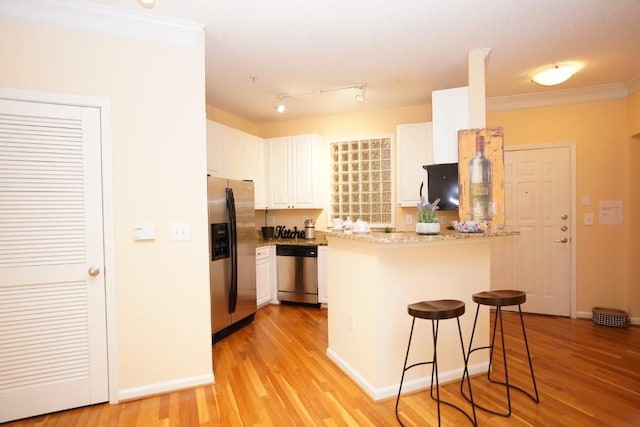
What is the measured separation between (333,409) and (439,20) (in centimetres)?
277

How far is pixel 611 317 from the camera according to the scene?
3551mm

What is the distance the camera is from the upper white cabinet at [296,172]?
4.66 m

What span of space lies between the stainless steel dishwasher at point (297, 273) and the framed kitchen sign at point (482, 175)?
2111mm

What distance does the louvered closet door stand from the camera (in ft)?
6.68

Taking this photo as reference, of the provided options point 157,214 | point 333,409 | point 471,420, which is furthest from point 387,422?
point 157,214

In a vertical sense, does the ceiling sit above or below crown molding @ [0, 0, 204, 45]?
above

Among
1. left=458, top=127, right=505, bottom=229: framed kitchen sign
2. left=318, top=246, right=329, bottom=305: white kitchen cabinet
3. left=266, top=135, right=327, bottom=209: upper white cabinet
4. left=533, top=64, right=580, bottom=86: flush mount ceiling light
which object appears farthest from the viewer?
left=266, top=135, right=327, bottom=209: upper white cabinet

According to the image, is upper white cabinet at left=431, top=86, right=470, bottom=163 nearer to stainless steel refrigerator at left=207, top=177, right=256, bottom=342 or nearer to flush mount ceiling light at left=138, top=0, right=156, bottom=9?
stainless steel refrigerator at left=207, top=177, right=256, bottom=342

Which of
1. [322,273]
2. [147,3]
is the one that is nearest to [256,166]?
[322,273]

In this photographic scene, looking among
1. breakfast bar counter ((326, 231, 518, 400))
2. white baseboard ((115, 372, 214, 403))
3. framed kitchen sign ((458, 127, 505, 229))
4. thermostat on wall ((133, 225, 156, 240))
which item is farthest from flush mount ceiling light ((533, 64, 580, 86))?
white baseboard ((115, 372, 214, 403))

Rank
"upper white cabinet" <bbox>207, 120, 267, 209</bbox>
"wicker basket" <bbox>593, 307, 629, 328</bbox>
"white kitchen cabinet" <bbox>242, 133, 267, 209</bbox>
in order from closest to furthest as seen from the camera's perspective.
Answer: "wicker basket" <bbox>593, 307, 629, 328</bbox> → "upper white cabinet" <bbox>207, 120, 267, 209</bbox> → "white kitchen cabinet" <bbox>242, 133, 267, 209</bbox>

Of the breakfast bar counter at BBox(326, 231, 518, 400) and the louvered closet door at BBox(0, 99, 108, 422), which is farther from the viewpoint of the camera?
the breakfast bar counter at BBox(326, 231, 518, 400)

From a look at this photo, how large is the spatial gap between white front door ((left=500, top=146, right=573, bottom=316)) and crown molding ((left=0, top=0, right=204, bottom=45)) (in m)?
3.84

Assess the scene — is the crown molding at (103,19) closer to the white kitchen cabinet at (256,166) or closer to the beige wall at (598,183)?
the white kitchen cabinet at (256,166)
